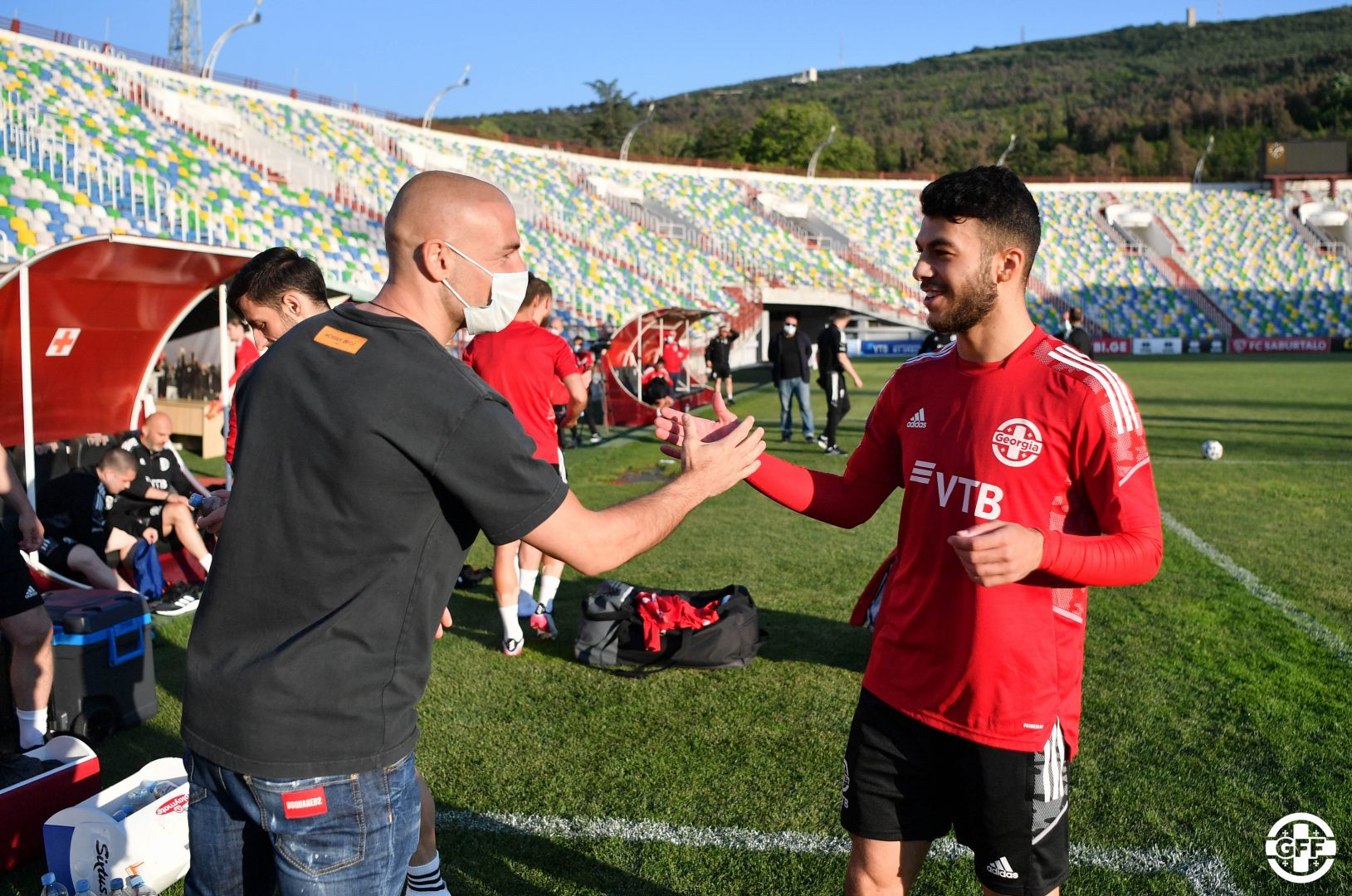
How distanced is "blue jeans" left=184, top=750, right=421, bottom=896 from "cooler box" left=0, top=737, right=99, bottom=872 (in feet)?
7.14

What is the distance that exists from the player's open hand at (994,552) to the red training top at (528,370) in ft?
13.0

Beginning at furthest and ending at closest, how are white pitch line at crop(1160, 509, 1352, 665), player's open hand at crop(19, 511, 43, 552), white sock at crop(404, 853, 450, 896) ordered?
white pitch line at crop(1160, 509, 1352, 665) < player's open hand at crop(19, 511, 43, 552) < white sock at crop(404, 853, 450, 896)

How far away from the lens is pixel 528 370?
19.3 ft

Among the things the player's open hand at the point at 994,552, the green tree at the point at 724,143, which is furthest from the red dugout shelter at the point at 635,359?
the green tree at the point at 724,143

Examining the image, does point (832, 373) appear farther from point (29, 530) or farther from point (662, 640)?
point (29, 530)

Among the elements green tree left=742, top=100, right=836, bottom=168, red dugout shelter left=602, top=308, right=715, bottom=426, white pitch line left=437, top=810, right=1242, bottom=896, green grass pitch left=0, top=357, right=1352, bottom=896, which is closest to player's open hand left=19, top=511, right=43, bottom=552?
green grass pitch left=0, top=357, right=1352, bottom=896

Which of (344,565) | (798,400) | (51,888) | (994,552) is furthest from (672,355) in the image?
(344,565)

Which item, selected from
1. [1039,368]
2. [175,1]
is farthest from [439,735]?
[175,1]

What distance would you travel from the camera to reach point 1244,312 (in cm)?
4866

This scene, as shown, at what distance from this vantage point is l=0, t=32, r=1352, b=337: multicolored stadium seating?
21.0 m

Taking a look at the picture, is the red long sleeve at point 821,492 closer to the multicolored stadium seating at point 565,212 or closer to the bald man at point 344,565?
the bald man at point 344,565

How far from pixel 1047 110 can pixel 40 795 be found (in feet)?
432

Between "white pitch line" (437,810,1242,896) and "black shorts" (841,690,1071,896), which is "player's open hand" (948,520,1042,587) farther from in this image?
"white pitch line" (437,810,1242,896)

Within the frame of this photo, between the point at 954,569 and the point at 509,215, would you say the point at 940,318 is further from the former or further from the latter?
the point at 509,215
